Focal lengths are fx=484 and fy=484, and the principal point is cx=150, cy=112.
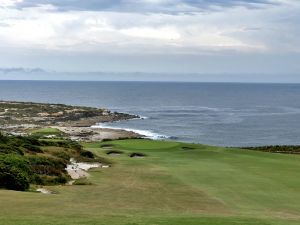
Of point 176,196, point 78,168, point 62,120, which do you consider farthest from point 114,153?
point 62,120

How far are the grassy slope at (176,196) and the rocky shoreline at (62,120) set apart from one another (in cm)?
4967

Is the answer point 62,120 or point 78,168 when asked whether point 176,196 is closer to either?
point 78,168

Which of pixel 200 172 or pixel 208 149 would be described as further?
pixel 208 149

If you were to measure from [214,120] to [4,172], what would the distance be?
114573mm

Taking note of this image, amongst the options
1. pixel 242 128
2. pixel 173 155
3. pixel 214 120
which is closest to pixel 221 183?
pixel 173 155

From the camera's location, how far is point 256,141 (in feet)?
322

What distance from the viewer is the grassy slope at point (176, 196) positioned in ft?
57.5

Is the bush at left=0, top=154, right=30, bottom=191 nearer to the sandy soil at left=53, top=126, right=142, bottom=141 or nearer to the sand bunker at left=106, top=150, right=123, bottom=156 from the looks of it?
the sand bunker at left=106, top=150, right=123, bottom=156

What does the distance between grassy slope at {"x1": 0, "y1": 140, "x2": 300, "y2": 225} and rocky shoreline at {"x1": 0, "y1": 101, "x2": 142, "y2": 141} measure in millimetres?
49668

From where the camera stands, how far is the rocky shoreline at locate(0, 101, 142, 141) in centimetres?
9434

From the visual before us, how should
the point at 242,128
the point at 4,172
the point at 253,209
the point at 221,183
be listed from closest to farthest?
the point at 253,209 < the point at 4,172 < the point at 221,183 < the point at 242,128

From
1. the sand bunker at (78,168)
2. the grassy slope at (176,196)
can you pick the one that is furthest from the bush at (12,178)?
the sand bunker at (78,168)

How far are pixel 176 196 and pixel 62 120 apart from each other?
3892 inches

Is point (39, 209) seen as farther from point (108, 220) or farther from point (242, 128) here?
point (242, 128)
